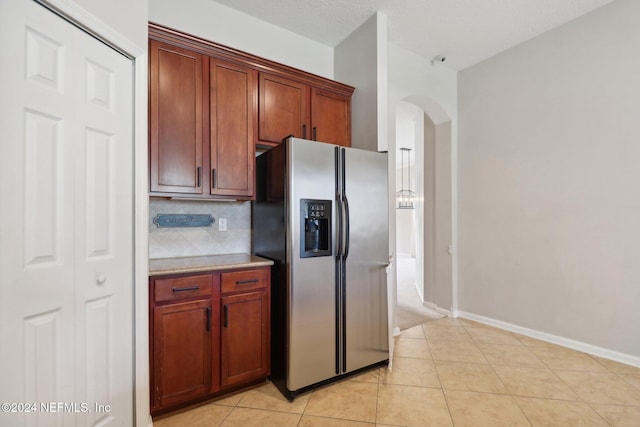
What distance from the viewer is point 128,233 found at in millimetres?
1712

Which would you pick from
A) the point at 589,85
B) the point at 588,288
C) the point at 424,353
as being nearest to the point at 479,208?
the point at 588,288

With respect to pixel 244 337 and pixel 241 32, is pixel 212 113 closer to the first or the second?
pixel 241 32

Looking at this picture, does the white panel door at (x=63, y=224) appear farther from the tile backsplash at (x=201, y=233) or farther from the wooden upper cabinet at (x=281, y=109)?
the wooden upper cabinet at (x=281, y=109)

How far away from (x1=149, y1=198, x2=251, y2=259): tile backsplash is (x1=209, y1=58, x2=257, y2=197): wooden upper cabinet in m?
0.36

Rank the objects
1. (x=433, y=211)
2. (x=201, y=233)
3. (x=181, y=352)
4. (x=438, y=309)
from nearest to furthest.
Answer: (x=181, y=352), (x=201, y=233), (x=438, y=309), (x=433, y=211)

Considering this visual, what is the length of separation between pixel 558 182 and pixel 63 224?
388 centimetres

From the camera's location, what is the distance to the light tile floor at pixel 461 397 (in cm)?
190

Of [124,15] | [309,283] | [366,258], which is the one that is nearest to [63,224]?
[124,15]

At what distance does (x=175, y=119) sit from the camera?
2141 millimetres

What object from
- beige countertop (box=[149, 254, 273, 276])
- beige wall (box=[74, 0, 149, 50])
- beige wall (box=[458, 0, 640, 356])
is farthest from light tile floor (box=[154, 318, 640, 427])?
beige wall (box=[74, 0, 149, 50])

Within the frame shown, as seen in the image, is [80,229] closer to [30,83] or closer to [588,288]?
[30,83]

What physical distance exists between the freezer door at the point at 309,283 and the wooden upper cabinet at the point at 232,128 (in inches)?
18.7

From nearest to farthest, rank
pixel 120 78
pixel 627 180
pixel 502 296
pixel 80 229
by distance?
pixel 80 229
pixel 120 78
pixel 627 180
pixel 502 296

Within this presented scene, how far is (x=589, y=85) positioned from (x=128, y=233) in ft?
12.8
